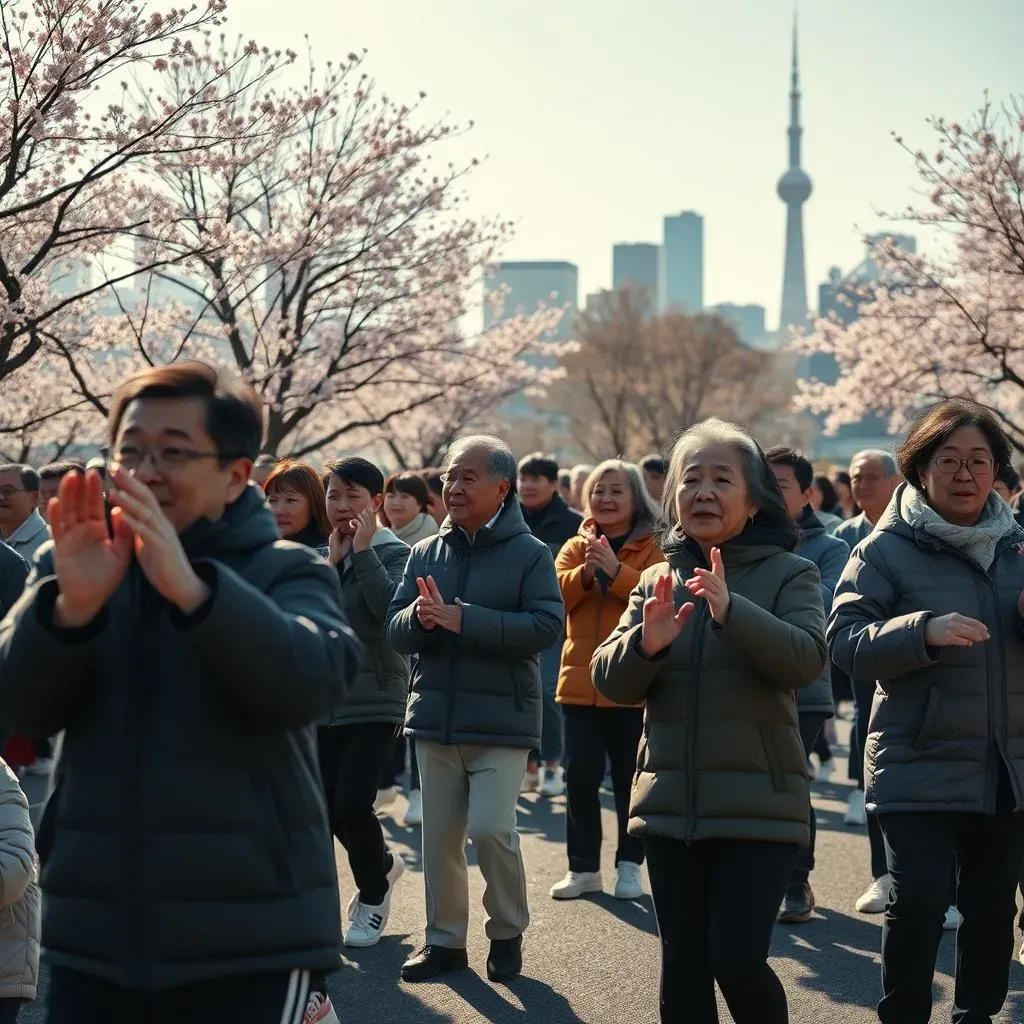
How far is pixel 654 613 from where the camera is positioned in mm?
4141

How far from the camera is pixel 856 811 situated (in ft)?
31.3

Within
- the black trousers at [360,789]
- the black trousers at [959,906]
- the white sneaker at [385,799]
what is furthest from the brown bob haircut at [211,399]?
the white sneaker at [385,799]

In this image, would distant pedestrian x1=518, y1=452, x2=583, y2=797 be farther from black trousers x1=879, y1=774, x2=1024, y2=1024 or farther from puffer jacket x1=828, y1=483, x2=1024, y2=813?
black trousers x1=879, y1=774, x2=1024, y2=1024

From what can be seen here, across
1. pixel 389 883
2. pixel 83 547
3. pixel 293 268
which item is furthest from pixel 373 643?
pixel 293 268

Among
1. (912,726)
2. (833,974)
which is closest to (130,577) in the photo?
(912,726)

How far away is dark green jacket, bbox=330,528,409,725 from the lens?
664cm

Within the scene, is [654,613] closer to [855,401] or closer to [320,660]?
[320,660]

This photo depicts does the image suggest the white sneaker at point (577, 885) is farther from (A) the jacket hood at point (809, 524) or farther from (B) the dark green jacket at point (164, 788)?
(B) the dark green jacket at point (164, 788)

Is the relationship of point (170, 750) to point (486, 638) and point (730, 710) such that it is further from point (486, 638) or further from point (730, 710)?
point (486, 638)

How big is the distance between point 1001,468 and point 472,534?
2.29m

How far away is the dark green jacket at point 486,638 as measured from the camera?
6090 millimetres

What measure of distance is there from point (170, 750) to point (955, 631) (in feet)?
8.41

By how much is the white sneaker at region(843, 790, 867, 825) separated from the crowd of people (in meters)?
0.44

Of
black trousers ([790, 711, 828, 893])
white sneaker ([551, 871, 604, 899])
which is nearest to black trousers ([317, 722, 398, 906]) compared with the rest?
white sneaker ([551, 871, 604, 899])
